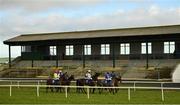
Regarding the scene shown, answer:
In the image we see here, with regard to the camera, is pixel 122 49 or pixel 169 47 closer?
pixel 169 47

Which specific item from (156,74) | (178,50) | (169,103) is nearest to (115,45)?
(178,50)

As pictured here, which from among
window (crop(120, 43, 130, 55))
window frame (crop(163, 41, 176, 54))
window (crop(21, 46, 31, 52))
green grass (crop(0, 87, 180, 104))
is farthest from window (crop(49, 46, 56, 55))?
green grass (crop(0, 87, 180, 104))

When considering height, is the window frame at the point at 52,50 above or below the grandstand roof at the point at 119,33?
below

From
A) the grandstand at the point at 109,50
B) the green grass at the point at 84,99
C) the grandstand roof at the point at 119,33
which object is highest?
the grandstand roof at the point at 119,33

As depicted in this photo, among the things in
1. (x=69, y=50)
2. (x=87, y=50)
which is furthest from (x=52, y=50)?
(x=87, y=50)

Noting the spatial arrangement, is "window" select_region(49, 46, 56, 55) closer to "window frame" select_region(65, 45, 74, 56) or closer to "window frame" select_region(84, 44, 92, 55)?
"window frame" select_region(65, 45, 74, 56)

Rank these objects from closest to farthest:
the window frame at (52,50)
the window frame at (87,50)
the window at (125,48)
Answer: the window at (125,48) → the window frame at (87,50) → the window frame at (52,50)

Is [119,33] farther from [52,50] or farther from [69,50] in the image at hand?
[52,50]

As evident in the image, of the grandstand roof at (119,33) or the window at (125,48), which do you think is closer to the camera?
the grandstand roof at (119,33)

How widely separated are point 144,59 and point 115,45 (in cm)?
A: 535

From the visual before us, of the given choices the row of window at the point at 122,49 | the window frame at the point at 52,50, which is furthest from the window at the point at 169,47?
the window frame at the point at 52,50

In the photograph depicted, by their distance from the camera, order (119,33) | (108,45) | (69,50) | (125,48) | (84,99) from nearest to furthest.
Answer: (84,99), (119,33), (125,48), (108,45), (69,50)

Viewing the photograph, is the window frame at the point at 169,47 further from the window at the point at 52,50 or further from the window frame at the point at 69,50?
the window at the point at 52,50

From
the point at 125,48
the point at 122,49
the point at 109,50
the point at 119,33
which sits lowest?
the point at 109,50
